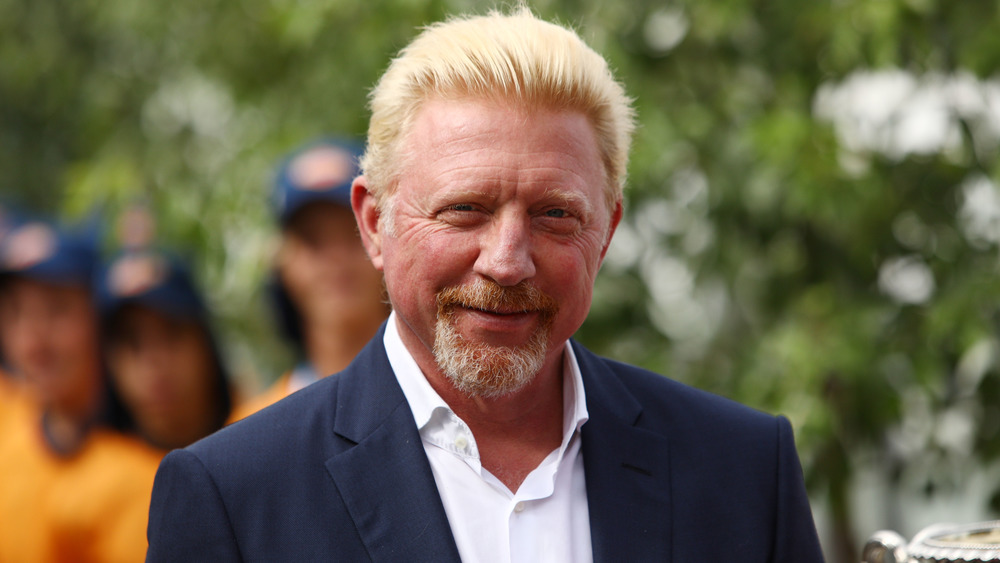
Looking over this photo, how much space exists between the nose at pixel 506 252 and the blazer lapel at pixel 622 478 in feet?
1.26

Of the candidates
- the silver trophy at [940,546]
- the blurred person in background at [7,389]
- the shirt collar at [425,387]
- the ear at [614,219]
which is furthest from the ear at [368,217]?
the blurred person in background at [7,389]

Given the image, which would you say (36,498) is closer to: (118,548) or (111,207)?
(118,548)

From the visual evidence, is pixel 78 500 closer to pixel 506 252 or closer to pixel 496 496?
pixel 496 496

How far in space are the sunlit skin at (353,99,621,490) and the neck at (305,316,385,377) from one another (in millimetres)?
1613

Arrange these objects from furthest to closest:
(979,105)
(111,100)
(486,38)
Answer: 1. (111,100)
2. (979,105)
3. (486,38)

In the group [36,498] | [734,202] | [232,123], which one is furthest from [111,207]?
[734,202]

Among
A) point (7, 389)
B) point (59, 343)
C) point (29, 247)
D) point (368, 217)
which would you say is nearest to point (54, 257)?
point (29, 247)

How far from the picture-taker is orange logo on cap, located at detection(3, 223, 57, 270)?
174 inches

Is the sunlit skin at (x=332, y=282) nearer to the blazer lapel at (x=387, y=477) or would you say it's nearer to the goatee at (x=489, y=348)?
the blazer lapel at (x=387, y=477)

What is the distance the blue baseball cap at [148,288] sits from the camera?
4.04m

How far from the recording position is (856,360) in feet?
11.0

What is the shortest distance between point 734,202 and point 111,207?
2550mm

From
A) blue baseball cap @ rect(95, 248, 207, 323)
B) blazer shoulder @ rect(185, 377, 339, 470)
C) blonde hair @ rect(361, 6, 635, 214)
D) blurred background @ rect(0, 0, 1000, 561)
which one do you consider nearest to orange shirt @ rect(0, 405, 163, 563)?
blue baseball cap @ rect(95, 248, 207, 323)

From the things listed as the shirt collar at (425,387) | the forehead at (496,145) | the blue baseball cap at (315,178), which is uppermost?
the forehead at (496,145)
